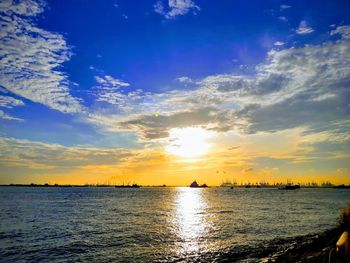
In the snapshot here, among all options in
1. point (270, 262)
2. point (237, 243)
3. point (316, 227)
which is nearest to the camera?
point (270, 262)

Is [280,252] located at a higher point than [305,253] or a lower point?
lower

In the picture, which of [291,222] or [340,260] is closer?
[340,260]

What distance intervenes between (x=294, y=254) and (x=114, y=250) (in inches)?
729

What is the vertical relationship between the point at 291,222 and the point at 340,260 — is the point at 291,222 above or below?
below

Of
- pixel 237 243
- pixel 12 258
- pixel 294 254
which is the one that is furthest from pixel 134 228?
pixel 294 254

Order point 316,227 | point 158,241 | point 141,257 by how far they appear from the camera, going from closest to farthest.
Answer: point 141,257 → point 158,241 → point 316,227

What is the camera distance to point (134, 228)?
159 feet

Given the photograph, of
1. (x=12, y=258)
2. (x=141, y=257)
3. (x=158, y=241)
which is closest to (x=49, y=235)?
(x=12, y=258)

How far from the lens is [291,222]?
5391 centimetres

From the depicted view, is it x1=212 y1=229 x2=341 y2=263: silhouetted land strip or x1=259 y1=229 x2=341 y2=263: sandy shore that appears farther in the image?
x1=212 y1=229 x2=341 y2=263: silhouetted land strip

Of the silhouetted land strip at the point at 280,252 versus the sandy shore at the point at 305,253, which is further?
the silhouetted land strip at the point at 280,252

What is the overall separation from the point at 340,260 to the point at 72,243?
3138 centimetres

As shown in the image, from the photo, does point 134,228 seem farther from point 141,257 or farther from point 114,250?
point 141,257

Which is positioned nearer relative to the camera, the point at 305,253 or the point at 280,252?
the point at 305,253
